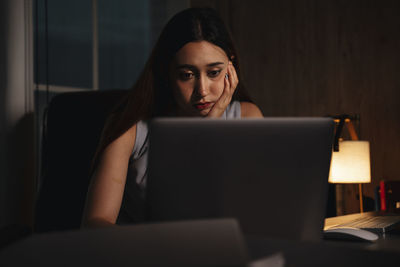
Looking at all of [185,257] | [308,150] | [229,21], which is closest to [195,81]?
[308,150]

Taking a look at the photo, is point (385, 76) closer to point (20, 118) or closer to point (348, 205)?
point (348, 205)

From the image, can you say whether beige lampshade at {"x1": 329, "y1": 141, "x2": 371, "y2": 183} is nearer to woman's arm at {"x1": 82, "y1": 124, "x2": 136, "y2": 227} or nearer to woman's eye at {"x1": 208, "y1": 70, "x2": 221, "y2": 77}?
woman's eye at {"x1": 208, "y1": 70, "x2": 221, "y2": 77}

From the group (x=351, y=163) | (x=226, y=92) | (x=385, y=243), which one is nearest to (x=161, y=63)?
(x=226, y=92)

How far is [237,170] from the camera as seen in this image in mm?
627

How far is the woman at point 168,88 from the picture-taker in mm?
1296

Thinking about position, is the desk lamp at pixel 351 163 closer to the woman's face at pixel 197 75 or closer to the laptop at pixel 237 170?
the woman's face at pixel 197 75

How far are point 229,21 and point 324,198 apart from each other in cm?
274

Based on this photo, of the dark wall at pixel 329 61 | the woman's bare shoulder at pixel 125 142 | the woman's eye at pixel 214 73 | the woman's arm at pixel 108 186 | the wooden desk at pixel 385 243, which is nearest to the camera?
the wooden desk at pixel 385 243

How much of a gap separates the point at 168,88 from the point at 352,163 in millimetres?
1072

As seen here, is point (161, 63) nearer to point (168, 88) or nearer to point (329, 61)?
point (168, 88)

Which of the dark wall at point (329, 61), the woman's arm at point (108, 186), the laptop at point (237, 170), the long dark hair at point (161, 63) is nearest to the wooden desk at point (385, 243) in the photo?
the laptop at point (237, 170)

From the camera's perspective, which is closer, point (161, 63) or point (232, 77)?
point (161, 63)

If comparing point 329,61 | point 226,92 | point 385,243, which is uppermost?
point 329,61

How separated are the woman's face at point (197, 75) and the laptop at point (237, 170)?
2.38ft
